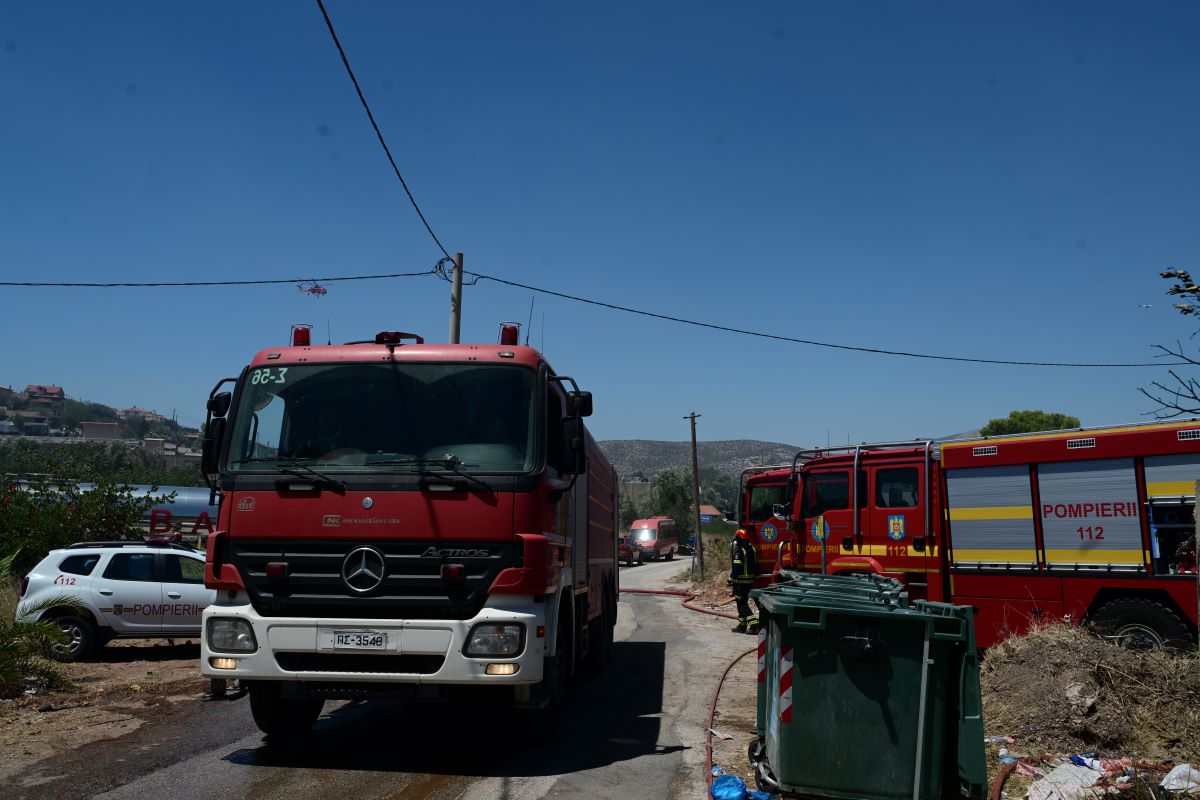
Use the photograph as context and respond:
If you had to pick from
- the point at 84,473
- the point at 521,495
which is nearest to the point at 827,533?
the point at 521,495

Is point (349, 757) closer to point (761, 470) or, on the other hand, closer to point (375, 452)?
point (375, 452)

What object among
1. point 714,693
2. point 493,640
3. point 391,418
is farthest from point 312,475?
point 714,693

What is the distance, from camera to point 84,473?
62.2 feet

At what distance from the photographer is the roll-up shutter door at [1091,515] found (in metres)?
9.56

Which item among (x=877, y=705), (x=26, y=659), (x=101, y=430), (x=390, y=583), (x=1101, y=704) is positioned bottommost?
(x=26, y=659)

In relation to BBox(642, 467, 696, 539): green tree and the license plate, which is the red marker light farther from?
BBox(642, 467, 696, 539): green tree

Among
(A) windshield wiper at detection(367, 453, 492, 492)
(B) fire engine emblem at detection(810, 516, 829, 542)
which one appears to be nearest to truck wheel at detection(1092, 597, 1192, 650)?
(B) fire engine emblem at detection(810, 516, 829, 542)

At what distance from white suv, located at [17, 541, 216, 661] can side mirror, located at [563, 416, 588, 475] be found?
293 inches

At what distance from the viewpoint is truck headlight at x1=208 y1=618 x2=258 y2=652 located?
248 inches

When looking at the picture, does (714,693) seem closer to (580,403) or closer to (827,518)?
(827,518)

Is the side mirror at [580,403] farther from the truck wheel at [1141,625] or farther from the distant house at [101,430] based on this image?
the distant house at [101,430]

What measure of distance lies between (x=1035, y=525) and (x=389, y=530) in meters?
7.60

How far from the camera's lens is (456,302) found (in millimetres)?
17953

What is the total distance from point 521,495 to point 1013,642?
17.4 ft
